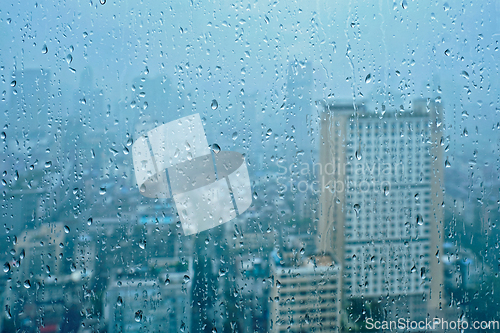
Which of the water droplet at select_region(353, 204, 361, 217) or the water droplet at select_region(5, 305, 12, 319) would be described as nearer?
the water droplet at select_region(5, 305, 12, 319)

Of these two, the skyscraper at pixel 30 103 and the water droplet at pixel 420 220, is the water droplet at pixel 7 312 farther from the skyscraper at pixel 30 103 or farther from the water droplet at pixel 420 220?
the water droplet at pixel 420 220

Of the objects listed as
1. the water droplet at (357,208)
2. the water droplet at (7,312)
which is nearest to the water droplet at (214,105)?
the water droplet at (357,208)

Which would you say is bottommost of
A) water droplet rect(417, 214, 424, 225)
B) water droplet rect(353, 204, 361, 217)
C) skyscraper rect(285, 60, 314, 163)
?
water droplet rect(417, 214, 424, 225)

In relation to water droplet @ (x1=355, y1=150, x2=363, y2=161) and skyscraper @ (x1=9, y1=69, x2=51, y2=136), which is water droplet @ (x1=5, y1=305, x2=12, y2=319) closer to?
skyscraper @ (x1=9, y1=69, x2=51, y2=136)

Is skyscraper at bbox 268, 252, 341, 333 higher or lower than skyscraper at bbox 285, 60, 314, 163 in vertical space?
lower

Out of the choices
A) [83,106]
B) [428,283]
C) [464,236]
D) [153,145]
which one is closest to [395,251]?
[428,283]

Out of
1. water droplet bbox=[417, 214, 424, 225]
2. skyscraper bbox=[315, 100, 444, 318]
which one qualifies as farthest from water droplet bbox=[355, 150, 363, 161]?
water droplet bbox=[417, 214, 424, 225]

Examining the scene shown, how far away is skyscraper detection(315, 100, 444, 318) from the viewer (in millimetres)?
1267

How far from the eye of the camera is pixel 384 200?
1284 millimetres

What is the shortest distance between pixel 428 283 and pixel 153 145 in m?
1.48

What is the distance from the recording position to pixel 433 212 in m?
1.29

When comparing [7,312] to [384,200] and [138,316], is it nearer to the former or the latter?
[138,316]

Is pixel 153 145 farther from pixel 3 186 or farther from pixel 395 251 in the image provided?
pixel 395 251

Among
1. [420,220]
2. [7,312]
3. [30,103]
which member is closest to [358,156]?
[420,220]
